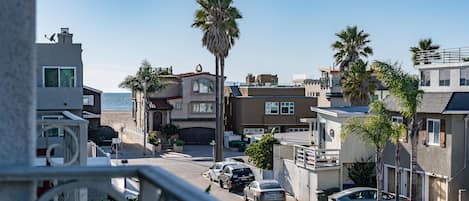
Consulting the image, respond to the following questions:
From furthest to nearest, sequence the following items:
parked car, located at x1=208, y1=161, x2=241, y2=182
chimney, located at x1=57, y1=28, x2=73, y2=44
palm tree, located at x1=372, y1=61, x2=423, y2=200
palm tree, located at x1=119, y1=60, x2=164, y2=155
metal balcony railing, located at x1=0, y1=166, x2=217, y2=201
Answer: palm tree, located at x1=119, y1=60, x2=164, y2=155, parked car, located at x1=208, y1=161, x2=241, y2=182, chimney, located at x1=57, y1=28, x2=73, y2=44, palm tree, located at x1=372, y1=61, x2=423, y2=200, metal balcony railing, located at x1=0, y1=166, x2=217, y2=201

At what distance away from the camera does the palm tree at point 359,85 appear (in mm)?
37438

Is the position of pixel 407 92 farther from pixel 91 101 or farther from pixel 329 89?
pixel 91 101

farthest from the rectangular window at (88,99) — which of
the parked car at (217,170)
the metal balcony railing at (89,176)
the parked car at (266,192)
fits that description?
the metal balcony railing at (89,176)

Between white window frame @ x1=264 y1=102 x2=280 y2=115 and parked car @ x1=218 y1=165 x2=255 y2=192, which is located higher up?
white window frame @ x1=264 y1=102 x2=280 y2=115

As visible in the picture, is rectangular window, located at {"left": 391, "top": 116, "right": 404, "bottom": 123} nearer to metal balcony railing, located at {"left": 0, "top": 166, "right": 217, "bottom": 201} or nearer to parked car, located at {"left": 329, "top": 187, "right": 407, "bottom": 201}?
parked car, located at {"left": 329, "top": 187, "right": 407, "bottom": 201}

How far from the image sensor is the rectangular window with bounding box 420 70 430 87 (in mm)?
29314

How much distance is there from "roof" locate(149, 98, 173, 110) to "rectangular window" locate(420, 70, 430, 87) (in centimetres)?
2550

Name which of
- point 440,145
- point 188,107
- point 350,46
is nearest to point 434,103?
point 440,145

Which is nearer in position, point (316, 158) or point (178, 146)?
point (316, 158)

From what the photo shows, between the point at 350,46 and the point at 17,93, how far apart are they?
4147cm

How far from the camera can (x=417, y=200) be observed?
78.3 feet

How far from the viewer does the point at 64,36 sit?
87.0 ft

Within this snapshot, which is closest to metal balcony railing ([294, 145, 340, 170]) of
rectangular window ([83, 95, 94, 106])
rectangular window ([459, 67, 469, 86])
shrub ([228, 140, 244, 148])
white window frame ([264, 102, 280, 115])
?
rectangular window ([459, 67, 469, 86])

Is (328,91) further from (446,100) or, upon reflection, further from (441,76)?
(446,100)
